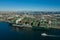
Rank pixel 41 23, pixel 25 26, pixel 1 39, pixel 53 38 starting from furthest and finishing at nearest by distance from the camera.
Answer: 1. pixel 41 23
2. pixel 25 26
3. pixel 53 38
4. pixel 1 39

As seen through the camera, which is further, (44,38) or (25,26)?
(25,26)

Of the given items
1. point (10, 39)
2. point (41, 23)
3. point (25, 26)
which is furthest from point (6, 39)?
point (41, 23)

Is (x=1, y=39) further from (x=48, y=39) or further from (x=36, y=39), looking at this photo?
(x=48, y=39)

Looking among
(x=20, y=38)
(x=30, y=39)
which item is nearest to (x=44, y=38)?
(x=30, y=39)

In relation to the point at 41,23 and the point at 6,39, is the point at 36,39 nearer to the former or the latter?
the point at 6,39

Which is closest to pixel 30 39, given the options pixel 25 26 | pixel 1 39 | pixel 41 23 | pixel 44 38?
pixel 44 38

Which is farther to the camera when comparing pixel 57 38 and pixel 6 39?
pixel 57 38

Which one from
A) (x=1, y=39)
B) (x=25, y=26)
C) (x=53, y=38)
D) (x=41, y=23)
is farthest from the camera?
(x=41, y=23)
